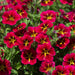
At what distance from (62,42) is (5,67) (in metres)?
0.78

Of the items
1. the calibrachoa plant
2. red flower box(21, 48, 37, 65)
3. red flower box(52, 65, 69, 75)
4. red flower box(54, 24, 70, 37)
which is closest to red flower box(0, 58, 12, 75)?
the calibrachoa plant

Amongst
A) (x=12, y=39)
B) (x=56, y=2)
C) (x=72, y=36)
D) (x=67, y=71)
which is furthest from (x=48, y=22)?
(x=56, y=2)

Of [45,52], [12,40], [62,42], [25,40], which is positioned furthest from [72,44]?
[12,40]

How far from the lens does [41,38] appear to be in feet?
7.92

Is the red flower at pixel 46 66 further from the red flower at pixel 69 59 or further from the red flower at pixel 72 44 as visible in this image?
the red flower at pixel 72 44

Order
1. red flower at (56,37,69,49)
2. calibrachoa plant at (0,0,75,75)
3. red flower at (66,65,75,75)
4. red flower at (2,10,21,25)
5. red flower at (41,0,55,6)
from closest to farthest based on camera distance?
red flower at (66,65,75,75) < calibrachoa plant at (0,0,75,75) < red flower at (56,37,69,49) < red flower at (2,10,21,25) < red flower at (41,0,55,6)

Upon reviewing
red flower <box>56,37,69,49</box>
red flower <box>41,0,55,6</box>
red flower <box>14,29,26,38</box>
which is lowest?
red flower <box>56,37,69,49</box>

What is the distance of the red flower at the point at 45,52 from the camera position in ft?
7.61

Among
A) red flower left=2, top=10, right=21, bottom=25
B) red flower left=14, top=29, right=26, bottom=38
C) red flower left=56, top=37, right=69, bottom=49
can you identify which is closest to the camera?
red flower left=56, top=37, right=69, bottom=49

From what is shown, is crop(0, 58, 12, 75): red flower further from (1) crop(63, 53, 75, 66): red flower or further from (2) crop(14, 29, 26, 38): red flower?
(1) crop(63, 53, 75, 66): red flower

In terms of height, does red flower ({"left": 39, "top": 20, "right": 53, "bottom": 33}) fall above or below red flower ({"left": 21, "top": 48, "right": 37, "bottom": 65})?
above

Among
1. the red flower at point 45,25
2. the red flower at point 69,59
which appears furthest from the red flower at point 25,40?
the red flower at point 69,59

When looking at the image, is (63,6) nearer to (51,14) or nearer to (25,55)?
(51,14)

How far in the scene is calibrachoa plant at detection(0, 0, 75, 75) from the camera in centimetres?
232
